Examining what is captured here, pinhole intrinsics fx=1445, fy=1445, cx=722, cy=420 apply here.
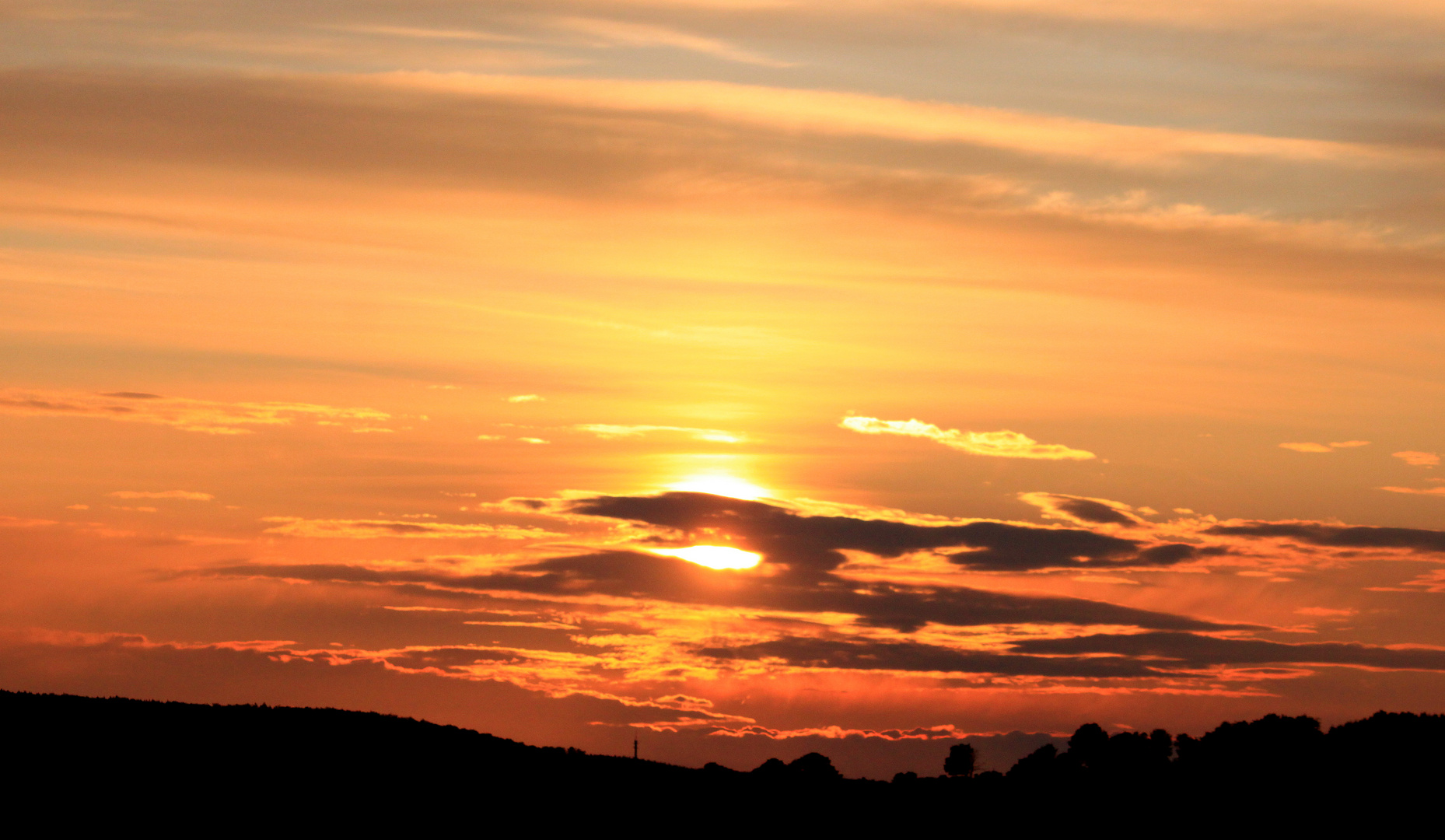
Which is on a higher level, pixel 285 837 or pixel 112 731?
pixel 112 731

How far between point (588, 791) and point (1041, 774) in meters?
71.6

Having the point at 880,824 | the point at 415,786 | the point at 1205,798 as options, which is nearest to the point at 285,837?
the point at 415,786

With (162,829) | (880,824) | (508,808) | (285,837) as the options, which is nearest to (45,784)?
(162,829)

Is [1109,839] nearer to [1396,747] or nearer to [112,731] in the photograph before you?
[1396,747]

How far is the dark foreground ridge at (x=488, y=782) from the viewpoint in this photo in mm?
116312

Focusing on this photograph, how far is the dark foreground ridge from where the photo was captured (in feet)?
382

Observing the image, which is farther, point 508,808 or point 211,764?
point 508,808

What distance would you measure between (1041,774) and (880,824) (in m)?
44.9

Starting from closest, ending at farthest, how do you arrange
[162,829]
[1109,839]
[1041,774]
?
1. [162,829]
2. [1109,839]
3. [1041,774]

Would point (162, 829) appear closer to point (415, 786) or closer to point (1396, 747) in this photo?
point (415, 786)

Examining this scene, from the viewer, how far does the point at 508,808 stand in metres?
129

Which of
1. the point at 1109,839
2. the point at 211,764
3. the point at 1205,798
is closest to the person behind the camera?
the point at 211,764

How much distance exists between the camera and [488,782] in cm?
13300

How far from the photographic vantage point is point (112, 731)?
12394 cm
